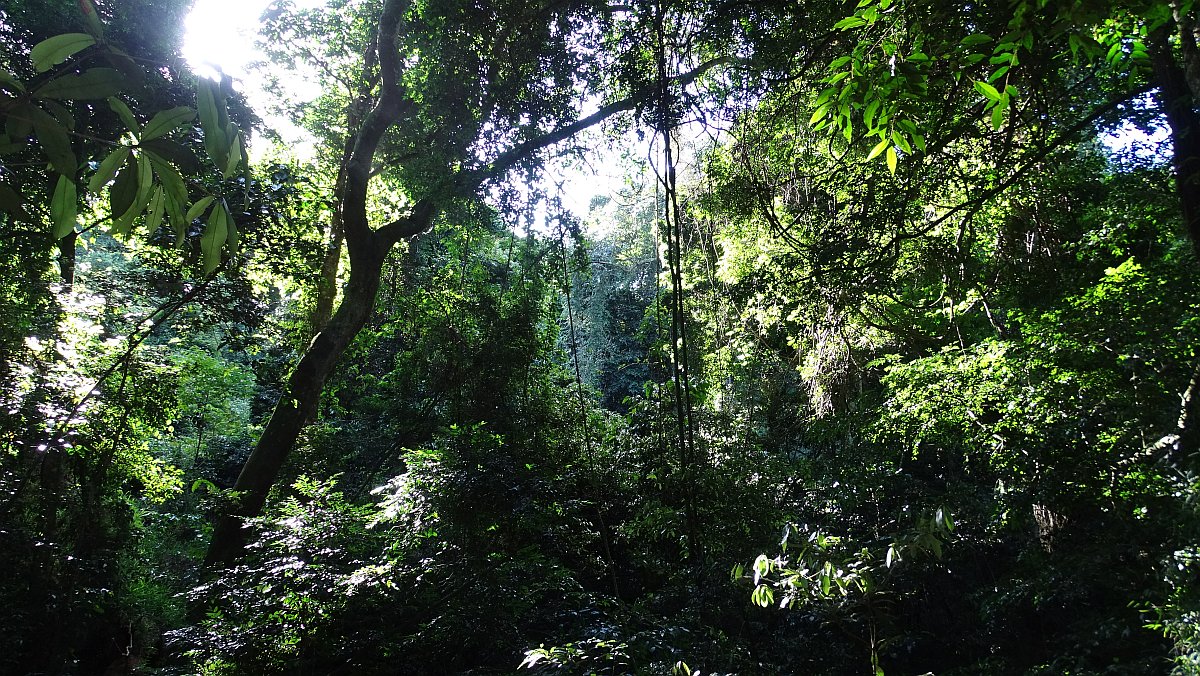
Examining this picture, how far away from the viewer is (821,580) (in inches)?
70.7

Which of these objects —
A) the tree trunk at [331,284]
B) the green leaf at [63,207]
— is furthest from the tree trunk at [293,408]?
the green leaf at [63,207]

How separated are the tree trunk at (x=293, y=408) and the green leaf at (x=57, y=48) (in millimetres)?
4991

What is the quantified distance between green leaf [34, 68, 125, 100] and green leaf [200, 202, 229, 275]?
0.18 meters

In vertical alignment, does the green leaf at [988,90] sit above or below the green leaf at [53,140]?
above

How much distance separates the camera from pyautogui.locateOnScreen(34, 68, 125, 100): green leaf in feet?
2.24

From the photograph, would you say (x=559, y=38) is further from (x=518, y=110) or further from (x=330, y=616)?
(x=330, y=616)

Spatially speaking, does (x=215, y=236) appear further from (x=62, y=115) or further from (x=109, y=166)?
(x=62, y=115)

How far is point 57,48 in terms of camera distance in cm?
69

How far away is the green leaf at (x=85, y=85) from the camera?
2.24ft

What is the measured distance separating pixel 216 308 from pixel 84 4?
15.8 feet

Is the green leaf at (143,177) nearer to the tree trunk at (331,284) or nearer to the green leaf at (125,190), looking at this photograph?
the green leaf at (125,190)

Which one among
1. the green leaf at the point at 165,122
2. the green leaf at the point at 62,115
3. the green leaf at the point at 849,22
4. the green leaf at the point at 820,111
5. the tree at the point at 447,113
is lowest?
the green leaf at the point at 165,122

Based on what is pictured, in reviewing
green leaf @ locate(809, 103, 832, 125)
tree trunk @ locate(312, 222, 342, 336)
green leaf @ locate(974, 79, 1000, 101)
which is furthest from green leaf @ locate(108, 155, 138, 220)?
tree trunk @ locate(312, 222, 342, 336)

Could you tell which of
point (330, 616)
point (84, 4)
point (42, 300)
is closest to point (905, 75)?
point (84, 4)
